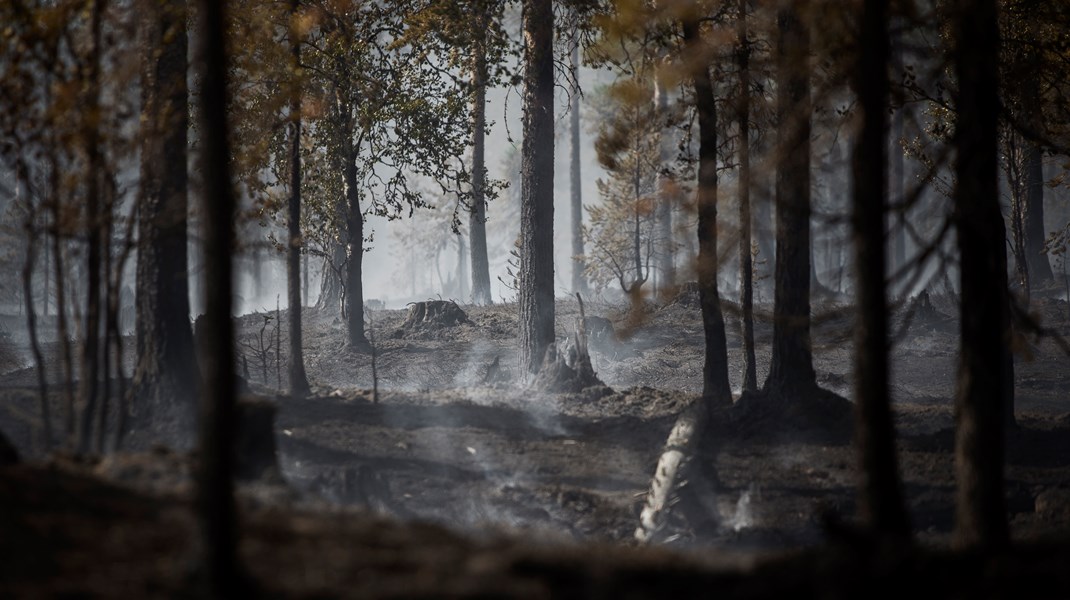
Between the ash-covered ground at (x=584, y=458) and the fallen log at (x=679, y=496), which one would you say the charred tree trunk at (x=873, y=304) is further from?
the fallen log at (x=679, y=496)

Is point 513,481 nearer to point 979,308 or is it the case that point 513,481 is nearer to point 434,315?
point 979,308

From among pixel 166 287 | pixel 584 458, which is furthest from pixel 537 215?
pixel 166 287

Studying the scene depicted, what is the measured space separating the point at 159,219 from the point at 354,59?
6592mm

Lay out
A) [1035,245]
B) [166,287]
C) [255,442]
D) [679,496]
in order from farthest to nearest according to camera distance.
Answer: [1035,245], [166,287], [679,496], [255,442]

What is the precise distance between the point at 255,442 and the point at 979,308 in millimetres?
5637

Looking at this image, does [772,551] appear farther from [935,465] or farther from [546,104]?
[546,104]

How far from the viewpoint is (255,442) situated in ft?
26.1

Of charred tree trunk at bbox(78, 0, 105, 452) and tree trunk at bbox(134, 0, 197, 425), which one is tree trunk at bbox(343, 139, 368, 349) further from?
charred tree trunk at bbox(78, 0, 105, 452)

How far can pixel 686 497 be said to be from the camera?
10.7 meters

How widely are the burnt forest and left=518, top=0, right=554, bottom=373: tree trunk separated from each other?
0.24 ft

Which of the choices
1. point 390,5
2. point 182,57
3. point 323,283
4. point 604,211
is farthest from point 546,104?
point 604,211

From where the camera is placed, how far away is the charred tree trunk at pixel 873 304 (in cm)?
574

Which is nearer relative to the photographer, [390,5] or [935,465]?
[935,465]

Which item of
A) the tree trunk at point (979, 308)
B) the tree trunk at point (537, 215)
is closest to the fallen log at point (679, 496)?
the tree trunk at point (979, 308)
